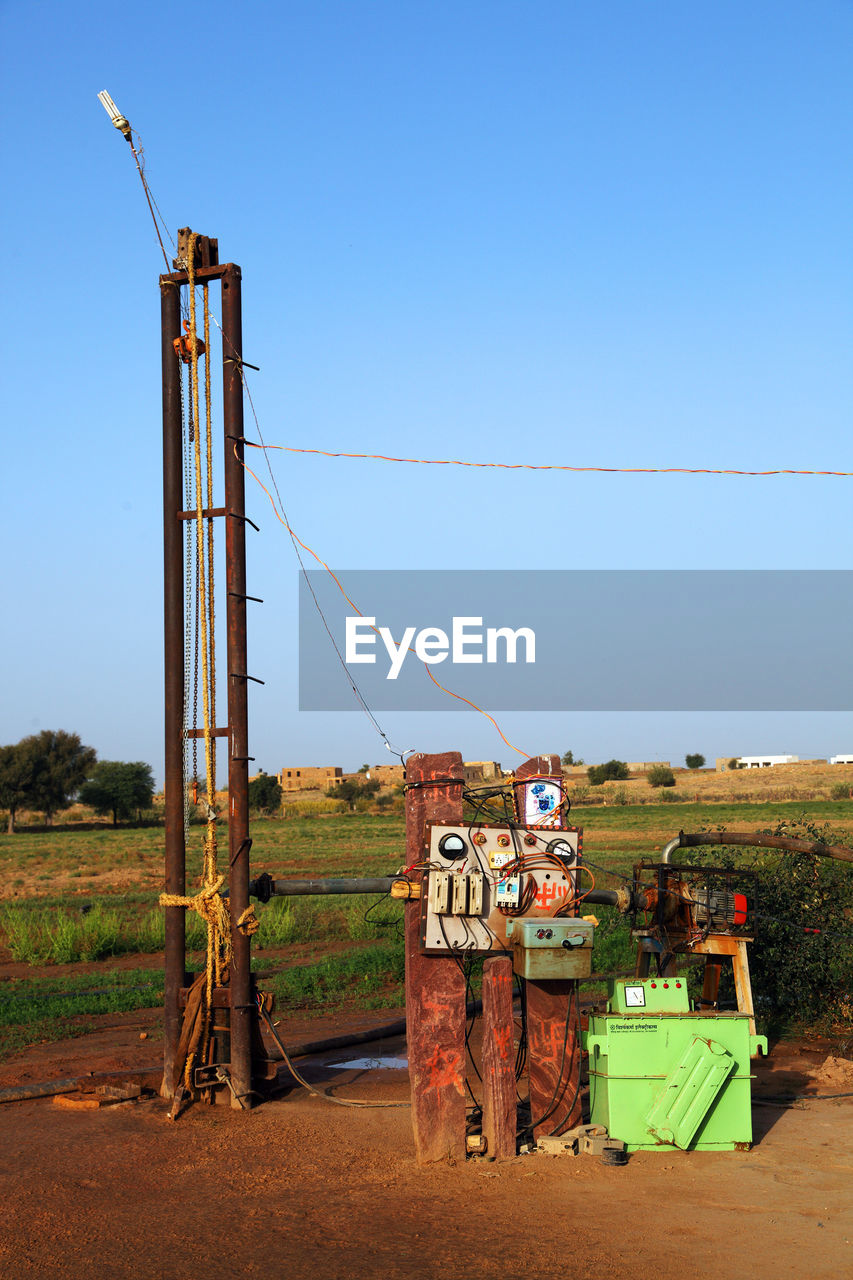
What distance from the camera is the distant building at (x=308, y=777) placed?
120312 mm

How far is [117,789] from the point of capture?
3081 inches

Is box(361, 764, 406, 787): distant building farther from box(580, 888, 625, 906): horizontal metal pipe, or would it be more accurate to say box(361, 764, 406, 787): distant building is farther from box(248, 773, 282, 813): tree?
box(580, 888, 625, 906): horizontal metal pipe

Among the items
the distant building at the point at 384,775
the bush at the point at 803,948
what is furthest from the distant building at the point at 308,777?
the bush at the point at 803,948

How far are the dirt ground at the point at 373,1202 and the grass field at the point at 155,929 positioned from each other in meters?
2.08

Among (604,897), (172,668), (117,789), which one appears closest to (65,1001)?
(172,668)

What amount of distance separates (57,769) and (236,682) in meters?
77.4

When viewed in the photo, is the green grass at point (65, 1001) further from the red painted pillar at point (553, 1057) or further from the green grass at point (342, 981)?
the red painted pillar at point (553, 1057)

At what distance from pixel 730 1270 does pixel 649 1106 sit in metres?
1.96

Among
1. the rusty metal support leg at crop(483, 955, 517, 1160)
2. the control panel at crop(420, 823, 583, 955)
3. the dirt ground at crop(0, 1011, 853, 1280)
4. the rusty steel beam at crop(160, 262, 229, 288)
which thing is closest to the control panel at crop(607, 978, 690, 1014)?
the control panel at crop(420, 823, 583, 955)

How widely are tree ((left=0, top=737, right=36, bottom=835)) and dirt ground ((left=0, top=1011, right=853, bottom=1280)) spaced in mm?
73908

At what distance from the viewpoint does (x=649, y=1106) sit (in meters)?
7.08

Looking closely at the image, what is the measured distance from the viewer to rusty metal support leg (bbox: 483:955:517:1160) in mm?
6848

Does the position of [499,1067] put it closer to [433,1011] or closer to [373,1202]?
[433,1011]

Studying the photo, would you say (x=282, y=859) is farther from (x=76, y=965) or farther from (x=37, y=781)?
(x=37, y=781)
